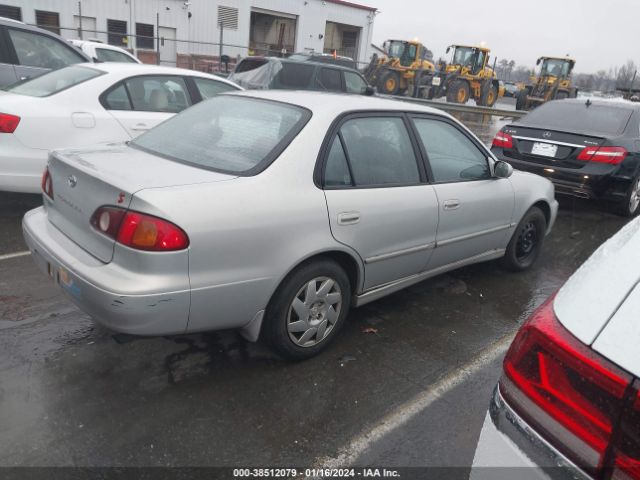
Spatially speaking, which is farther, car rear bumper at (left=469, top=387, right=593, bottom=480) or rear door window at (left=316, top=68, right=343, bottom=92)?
rear door window at (left=316, top=68, right=343, bottom=92)

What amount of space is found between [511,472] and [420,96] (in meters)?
24.0

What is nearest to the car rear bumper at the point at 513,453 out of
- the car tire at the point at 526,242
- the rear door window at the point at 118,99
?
the car tire at the point at 526,242

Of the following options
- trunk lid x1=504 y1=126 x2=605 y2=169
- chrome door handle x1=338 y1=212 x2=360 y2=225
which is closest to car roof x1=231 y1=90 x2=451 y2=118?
chrome door handle x1=338 y1=212 x2=360 y2=225

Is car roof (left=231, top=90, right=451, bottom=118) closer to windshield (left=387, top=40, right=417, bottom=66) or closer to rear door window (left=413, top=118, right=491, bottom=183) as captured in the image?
rear door window (left=413, top=118, right=491, bottom=183)

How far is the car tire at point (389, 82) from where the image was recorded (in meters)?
23.0

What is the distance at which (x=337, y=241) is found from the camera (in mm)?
2996

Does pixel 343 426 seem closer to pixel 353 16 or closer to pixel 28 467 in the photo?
pixel 28 467

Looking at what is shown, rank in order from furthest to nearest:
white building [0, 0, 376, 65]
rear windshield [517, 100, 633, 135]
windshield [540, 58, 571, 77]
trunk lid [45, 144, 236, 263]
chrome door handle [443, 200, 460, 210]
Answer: white building [0, 0, 376, 65] → windshield [540, 58, 571, 77] → rear windshield [517, 100, 633, 135] → chrome door handle [443, 200, 460, 210] → trunk lid [45, 144, 236, 263]

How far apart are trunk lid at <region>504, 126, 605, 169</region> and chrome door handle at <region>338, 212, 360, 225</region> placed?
14.6 ft

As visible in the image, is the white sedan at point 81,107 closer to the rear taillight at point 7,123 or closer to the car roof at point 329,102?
the rear taillight at point 7,123

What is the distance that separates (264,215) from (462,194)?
178 cm

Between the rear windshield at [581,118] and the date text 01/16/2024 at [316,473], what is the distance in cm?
569

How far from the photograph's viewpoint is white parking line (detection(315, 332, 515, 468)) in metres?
2.43

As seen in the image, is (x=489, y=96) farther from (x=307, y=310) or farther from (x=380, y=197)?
(x=307, y=310)
